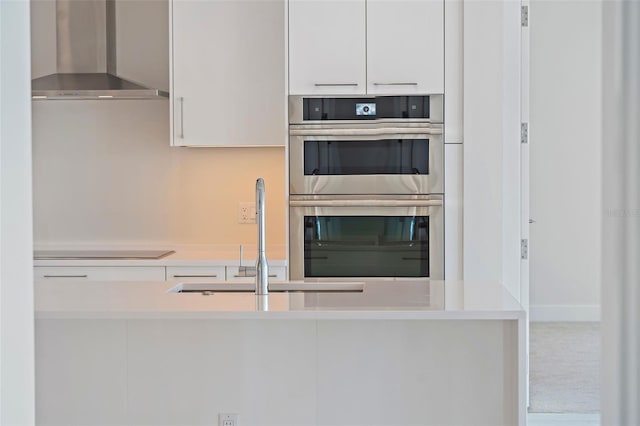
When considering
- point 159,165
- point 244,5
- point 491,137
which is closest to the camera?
point 491,137

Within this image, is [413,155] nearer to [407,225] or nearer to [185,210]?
[407,225]

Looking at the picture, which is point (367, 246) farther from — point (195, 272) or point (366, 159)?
point (195, 272)

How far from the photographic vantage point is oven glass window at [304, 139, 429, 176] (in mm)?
3883

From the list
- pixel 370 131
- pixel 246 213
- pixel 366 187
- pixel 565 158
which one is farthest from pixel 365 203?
pixel 565 158

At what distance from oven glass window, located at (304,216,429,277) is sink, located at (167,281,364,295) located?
85 cm

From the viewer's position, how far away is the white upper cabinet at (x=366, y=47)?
12.7 feet

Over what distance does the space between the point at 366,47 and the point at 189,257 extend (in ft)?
4.44

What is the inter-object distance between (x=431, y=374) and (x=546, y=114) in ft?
13.9

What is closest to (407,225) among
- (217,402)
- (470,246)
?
(470,246)

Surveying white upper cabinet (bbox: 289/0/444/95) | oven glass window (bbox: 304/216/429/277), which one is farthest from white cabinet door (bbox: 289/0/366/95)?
oven glass window (bbox: 304/216/429/277)

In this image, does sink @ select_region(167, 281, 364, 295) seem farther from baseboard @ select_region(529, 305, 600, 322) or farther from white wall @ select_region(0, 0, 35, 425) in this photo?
baseboard @ select_region(529, 305, 600, 322)

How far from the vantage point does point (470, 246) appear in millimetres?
3887

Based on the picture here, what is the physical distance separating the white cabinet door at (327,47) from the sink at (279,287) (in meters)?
1.17

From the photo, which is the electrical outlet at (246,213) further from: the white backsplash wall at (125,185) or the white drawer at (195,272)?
the white drawer at (195,272)
